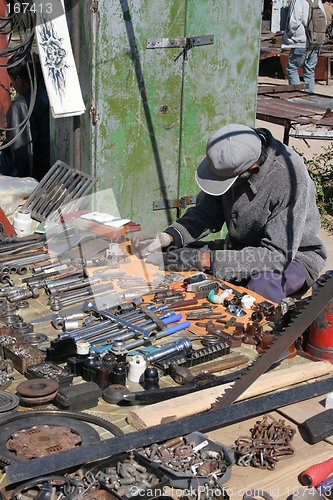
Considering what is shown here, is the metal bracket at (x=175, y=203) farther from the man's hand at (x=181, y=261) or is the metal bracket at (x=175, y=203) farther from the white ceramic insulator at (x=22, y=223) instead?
the man's hand at (x=181, y=261)

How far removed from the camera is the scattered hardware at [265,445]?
86.2 inches

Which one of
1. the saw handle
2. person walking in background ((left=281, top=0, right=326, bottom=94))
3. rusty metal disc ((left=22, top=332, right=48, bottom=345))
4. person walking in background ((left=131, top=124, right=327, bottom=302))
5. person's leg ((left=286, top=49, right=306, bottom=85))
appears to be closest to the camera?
the saw handle

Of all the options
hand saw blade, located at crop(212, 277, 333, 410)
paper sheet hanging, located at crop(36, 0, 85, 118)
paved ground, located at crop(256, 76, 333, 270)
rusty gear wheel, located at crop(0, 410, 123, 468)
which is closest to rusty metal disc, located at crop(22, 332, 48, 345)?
rusty gear wheel, located at crop(0, 410, 123, 468)

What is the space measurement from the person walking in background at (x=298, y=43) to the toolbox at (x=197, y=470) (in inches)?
362

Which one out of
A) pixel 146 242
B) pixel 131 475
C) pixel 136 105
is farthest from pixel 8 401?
pixel 136 105

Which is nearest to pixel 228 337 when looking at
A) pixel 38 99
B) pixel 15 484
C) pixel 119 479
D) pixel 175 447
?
pixel 175 447

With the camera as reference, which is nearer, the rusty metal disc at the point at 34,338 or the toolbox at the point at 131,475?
the toolbox at the point at 131,475

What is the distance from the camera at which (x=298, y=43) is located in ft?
35.3

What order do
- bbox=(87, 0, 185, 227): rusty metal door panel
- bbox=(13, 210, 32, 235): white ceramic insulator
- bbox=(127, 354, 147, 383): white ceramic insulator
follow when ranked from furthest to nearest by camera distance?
bbox=(87, 0, 185, 227): rusty metal door panel, bbox=(13, 210, 32, 235): white ceramic insulator, bbox=(127, 354, 147, 383): white ceramic insulator

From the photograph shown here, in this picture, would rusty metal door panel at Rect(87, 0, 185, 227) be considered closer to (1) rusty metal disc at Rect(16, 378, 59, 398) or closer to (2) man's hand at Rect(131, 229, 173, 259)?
(2) man's hand at Rect(131, 229, 173, 259)

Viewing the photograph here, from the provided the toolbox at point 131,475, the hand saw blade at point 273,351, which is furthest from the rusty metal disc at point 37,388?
the hand saw blade at point 273,351

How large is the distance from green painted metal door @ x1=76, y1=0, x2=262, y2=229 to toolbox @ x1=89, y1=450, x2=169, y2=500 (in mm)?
3321

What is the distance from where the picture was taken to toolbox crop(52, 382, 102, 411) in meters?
2.49

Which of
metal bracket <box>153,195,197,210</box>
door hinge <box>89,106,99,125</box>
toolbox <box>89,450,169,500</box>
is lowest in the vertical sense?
metal bracket <box>153,195,197,210</box>
